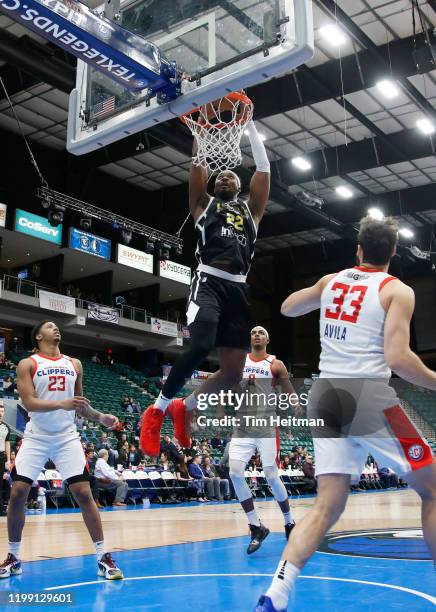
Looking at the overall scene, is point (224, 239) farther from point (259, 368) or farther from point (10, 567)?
point (259, 368)

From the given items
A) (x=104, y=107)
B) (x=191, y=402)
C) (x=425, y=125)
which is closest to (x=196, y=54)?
(x=104, y=107)

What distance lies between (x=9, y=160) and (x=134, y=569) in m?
20.3

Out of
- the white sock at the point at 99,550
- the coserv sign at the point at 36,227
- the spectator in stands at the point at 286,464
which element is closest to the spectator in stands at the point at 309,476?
the spectator in stands at the point at 286,464

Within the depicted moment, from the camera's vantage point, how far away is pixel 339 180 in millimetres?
24109

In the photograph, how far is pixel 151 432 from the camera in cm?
414

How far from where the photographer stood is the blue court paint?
399 cm

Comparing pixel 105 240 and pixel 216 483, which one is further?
pixel 105 240

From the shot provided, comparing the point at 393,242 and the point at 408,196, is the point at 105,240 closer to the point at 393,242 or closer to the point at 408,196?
the point at 408,196

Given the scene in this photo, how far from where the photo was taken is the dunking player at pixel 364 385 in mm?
2961

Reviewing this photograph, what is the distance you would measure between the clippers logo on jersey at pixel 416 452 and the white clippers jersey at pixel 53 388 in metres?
3.20

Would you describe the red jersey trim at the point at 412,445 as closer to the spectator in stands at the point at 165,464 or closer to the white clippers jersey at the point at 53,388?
the white clippers jersey at the point at 53,388

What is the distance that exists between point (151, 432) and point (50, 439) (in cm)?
152

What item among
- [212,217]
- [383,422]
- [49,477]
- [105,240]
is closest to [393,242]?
[383,422]

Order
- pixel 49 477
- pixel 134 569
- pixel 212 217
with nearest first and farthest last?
pixel 212 217 < pixel 134 569 < pixel 49 477
